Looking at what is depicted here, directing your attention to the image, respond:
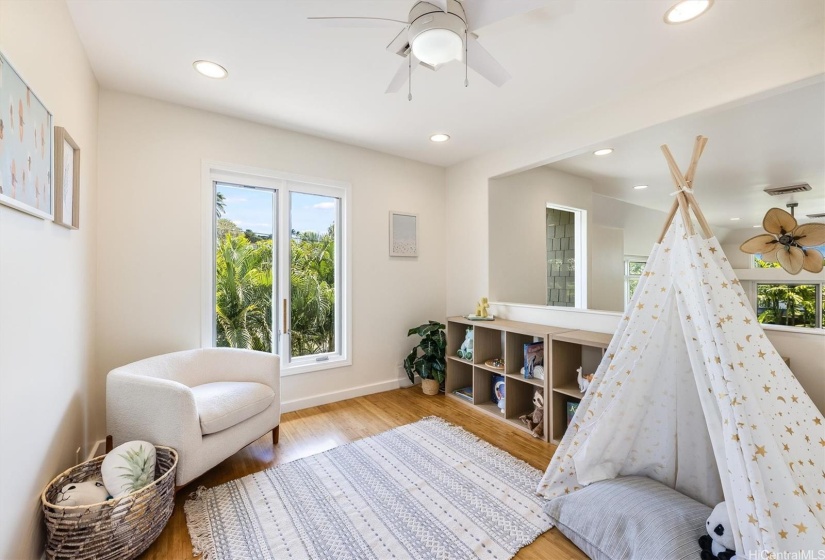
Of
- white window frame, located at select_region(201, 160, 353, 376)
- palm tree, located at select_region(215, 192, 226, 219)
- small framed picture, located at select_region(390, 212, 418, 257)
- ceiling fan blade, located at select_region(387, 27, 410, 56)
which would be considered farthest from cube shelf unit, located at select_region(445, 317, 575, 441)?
palm tree, located at select_region(215, 192, 226, 219)

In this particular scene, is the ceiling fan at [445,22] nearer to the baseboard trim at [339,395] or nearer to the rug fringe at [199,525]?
the rug fringe at [199,525]

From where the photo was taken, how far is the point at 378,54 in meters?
1.95

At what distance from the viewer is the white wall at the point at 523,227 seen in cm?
356

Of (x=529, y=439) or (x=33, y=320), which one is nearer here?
(x=33, y=320)

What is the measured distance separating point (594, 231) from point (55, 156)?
495cm

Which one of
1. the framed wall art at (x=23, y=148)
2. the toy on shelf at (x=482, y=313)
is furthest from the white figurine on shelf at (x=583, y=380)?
the framed wall art at (x=23, y=148)

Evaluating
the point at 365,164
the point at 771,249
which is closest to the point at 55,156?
the point at 365,164

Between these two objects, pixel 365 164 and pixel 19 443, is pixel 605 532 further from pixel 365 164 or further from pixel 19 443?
pixel 365 164

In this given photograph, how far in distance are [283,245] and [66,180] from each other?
149 centimetres

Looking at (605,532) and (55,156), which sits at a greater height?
(55,156)

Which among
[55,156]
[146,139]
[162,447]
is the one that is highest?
[146,139]

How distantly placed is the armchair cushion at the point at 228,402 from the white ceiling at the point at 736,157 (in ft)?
10.1

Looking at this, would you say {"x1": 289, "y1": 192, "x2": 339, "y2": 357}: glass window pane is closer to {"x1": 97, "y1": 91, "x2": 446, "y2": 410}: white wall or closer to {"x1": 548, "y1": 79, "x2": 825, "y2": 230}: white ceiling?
{"x1": 97, "y1": 91, "x2": 446, "y2": 410}: white wall

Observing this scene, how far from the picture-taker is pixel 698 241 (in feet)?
5.24
